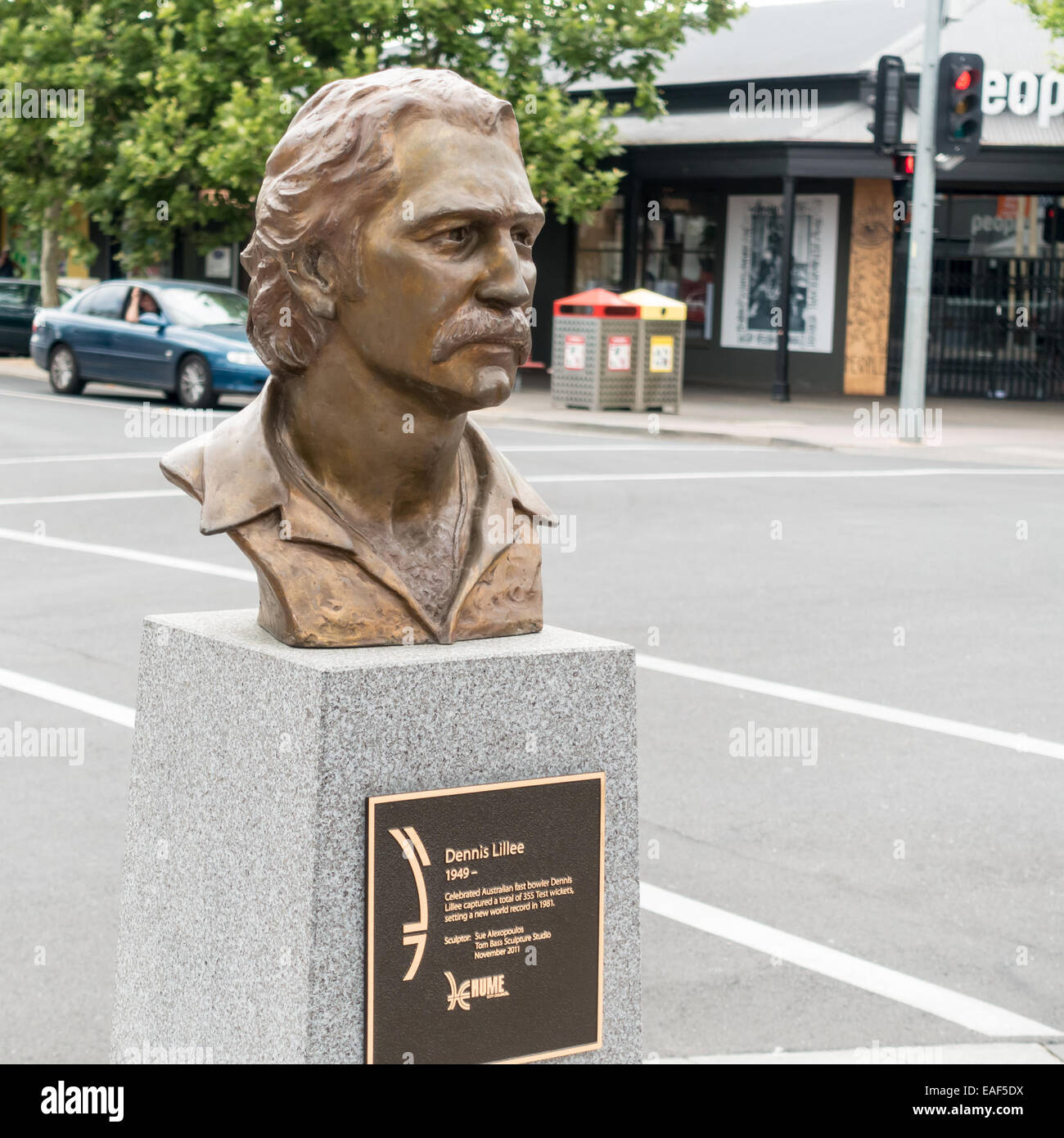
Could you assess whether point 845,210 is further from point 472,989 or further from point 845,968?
point 472,989

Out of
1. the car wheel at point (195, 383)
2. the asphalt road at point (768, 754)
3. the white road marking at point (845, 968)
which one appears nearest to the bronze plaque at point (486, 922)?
the asphalt road at point (768, 754)

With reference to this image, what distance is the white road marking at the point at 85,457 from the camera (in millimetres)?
16391

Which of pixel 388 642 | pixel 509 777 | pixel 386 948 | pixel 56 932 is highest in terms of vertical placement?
pixel 388 642

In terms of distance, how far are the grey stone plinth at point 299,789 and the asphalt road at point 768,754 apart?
731 mm

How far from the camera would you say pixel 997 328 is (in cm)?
2791

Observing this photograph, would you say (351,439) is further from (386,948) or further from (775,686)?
(775,686)

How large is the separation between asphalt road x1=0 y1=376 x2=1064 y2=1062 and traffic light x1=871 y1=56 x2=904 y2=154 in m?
6.27

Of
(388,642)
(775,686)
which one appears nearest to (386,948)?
(388,642)

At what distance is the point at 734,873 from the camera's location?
6.06m

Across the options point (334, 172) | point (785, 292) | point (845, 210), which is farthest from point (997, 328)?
point (334, 172)

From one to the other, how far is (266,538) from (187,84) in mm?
22306

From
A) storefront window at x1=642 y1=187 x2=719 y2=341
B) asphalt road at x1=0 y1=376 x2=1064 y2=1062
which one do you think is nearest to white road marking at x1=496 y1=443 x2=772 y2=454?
asphalt road at x1=0 y1=376 x2=1064 y2=1062

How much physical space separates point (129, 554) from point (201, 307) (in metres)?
11.7

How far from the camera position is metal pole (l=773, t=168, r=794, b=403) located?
25.0 m
